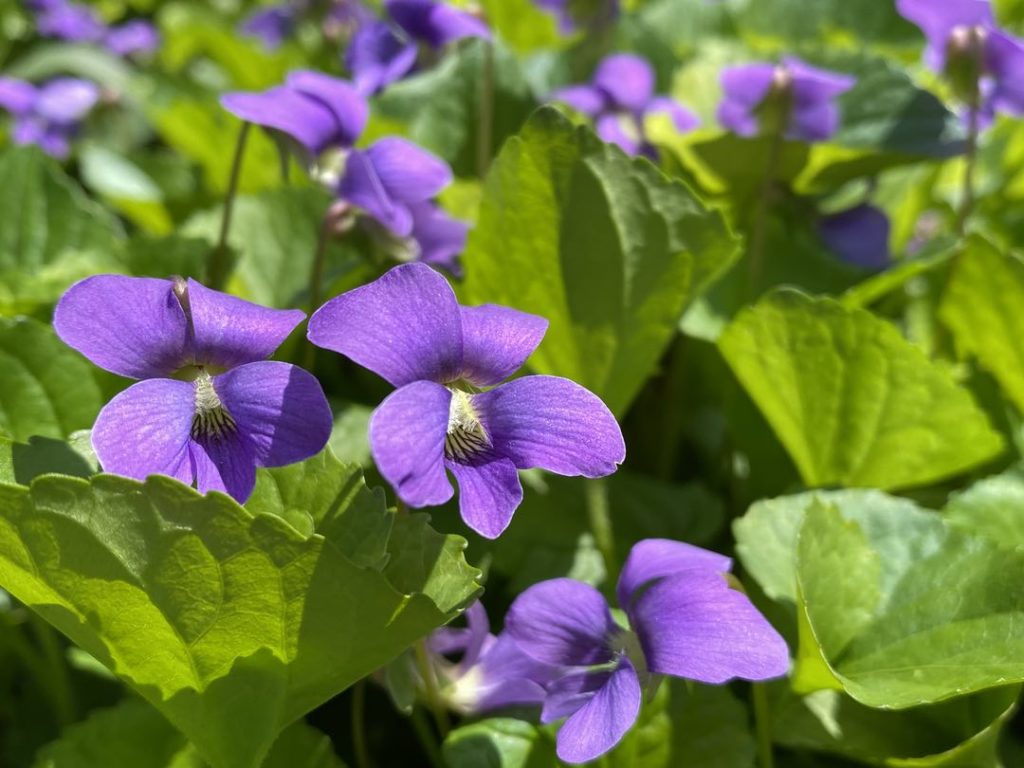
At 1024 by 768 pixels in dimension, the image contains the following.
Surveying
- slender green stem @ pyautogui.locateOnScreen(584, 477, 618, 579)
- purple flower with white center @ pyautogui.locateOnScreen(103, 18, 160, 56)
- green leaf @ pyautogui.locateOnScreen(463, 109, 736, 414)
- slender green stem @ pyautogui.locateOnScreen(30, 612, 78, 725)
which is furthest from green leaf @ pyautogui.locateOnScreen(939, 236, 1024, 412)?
purple flower with white center @ pyautogui.locateOnScreen(103, 18, 160, 56)

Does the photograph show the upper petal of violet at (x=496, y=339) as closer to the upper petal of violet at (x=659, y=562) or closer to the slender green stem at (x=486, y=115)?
the upper petal of violet at (x=659, y=562)

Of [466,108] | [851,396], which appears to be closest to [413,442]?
[851,396]

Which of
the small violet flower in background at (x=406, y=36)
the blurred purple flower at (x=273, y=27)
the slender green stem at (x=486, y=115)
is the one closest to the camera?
the small violet flower in background at (x=406, y=36)

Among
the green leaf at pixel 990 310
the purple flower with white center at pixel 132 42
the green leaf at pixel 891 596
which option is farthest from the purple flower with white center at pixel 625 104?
the purple flower with white center at pixel 132 42

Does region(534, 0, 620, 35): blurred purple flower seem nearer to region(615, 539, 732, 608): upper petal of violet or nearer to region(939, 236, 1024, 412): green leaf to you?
region(939, 236, 1024, 412): green leaf

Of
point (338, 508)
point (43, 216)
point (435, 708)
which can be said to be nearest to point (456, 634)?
point (435, 708)

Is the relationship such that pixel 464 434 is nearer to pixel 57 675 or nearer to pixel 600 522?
pixel 600 522

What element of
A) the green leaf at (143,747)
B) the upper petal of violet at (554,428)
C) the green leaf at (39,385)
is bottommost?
the green leaf at (143,747)
